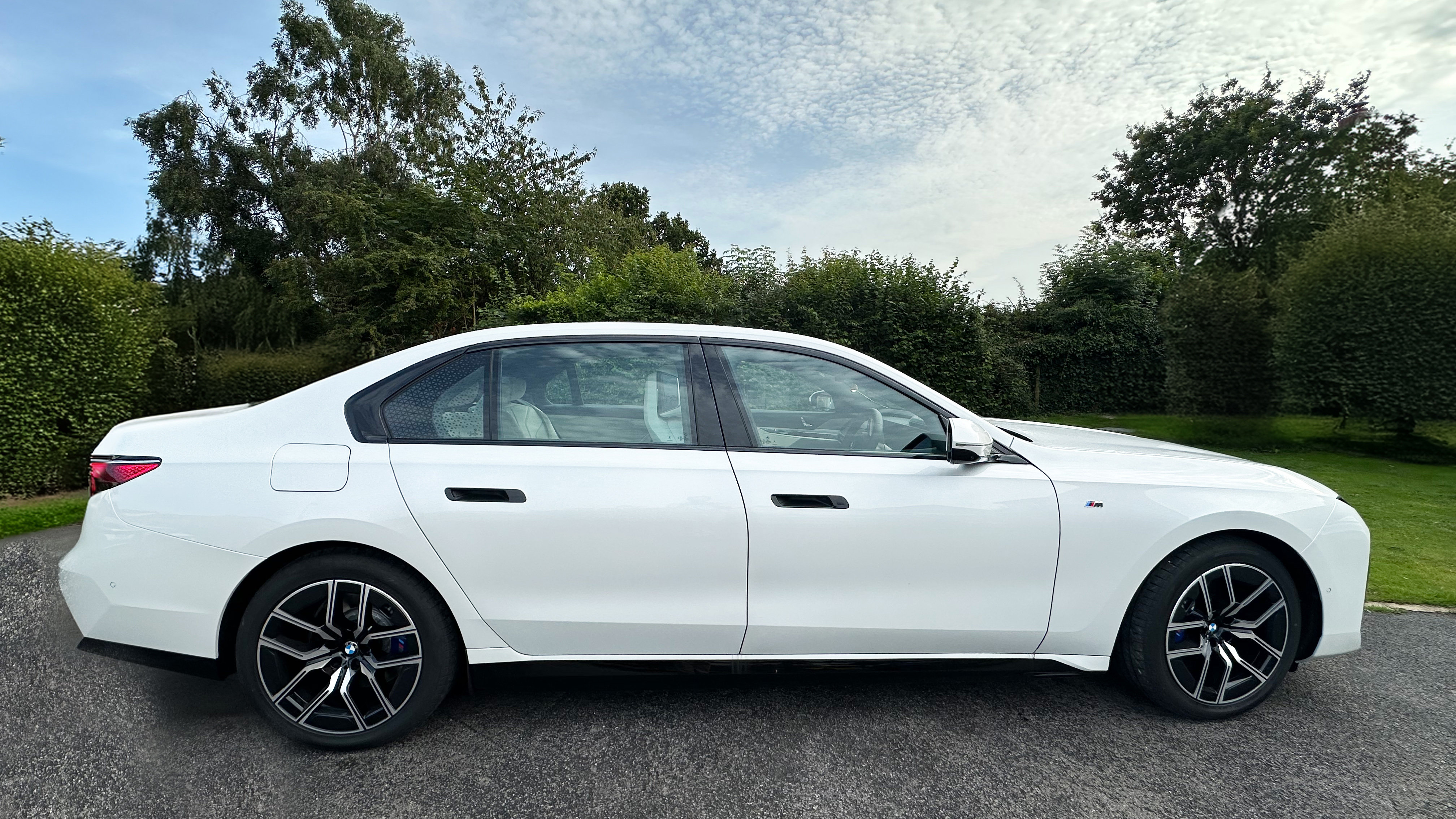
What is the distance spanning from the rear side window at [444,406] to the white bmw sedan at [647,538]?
11 millimetres

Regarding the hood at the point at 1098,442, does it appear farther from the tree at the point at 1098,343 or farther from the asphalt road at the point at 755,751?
the tree at the point at 1098,343

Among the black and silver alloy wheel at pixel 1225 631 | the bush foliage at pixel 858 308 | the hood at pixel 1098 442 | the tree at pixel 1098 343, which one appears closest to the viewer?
the black and silver alloy wheel at pixel 1225 631

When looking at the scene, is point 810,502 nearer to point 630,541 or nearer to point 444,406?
point 630,541

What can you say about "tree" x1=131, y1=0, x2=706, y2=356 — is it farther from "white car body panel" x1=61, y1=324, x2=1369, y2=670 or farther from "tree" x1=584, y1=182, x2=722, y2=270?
"white car body panel" x1=61, y1=324, x2=1369, y2=670

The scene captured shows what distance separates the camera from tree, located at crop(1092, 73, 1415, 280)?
20.0 metres

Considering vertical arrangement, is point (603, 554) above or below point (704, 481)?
below

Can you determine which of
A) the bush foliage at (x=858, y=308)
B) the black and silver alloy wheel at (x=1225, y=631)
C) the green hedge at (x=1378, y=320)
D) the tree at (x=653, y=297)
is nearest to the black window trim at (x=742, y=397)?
the black and silver alloy wheel at (x=1225, y=631)

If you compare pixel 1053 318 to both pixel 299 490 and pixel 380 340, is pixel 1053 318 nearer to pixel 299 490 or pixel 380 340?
pixel 380 340

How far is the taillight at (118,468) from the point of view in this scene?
93.4 inches

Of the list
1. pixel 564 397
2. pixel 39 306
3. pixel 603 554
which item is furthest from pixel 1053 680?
pixel 39 306

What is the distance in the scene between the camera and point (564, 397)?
2.66 m

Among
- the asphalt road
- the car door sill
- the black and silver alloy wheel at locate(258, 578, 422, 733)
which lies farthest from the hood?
the black and silver alloy wheel at locate(258, 578, 422, 733)

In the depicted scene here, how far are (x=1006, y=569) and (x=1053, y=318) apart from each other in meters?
15.6

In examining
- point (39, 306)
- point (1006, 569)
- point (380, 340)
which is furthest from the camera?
point (380, 340)
